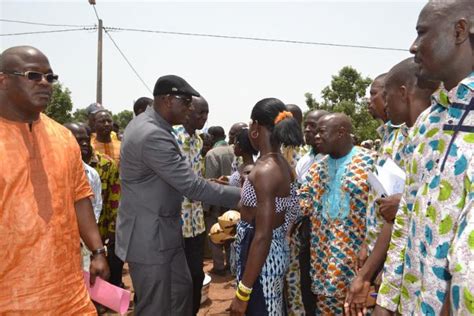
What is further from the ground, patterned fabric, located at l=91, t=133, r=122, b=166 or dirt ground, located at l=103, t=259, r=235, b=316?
patterned fabric, located at l=91, t=133, r=122, b=166

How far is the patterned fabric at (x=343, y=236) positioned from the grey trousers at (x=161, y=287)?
0.98m

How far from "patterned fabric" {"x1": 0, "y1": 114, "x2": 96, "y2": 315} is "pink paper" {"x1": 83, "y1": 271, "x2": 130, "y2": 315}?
98 mm

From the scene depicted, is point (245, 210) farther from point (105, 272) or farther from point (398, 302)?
point (398, 302)

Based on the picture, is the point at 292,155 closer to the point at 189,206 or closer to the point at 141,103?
the point at 189,206

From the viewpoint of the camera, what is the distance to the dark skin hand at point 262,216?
2.54 m

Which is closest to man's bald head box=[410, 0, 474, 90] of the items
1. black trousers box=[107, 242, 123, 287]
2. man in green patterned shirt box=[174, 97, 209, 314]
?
man in green patterned shirt box=[174, 97, 209, 314]

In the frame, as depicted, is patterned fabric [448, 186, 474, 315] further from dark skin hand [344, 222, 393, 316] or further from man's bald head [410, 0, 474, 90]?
dark skin hand [344, 222, 393, 316]

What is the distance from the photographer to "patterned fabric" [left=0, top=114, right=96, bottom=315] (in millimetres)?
2131

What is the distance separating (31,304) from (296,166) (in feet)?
11.5

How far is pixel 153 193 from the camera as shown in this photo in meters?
3.04

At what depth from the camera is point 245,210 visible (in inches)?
108

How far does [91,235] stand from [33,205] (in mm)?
488

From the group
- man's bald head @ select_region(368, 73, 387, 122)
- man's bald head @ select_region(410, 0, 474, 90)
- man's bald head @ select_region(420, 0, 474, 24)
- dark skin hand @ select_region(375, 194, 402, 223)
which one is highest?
man's bald head @ select_region(420, 0, 474, 24)

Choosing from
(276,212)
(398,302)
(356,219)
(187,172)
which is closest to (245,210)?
(276,212)
